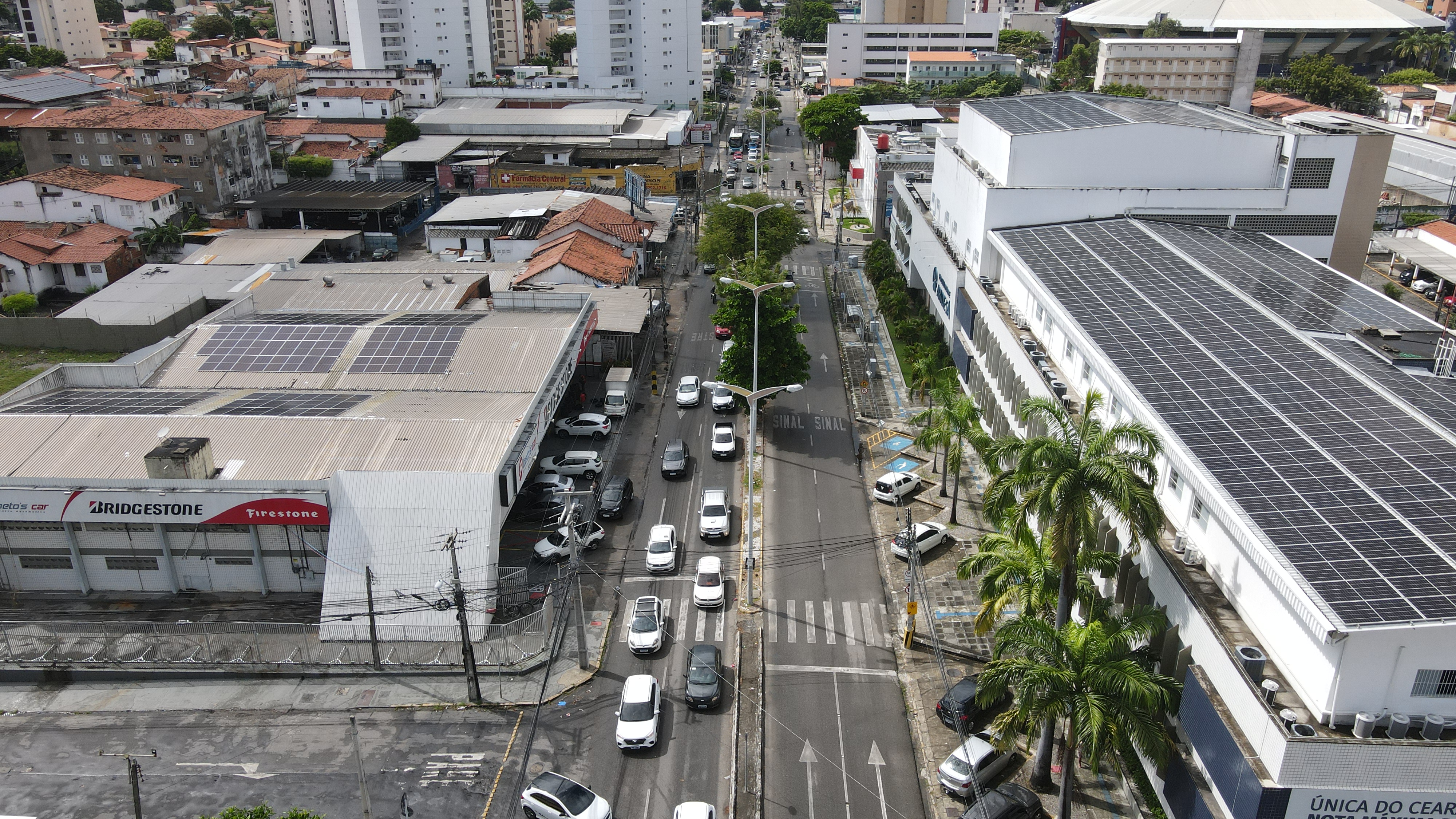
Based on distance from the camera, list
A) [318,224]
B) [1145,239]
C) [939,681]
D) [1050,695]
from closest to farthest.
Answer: [1050,695] → [939,681] → [1145,239] → [318,224]

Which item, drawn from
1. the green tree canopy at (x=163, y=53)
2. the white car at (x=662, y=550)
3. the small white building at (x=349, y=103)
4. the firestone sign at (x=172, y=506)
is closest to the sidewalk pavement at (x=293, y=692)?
the firestone sign at (x=172, y=506)

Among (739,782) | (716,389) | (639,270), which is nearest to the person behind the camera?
(739,782)

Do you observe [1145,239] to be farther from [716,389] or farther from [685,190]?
[685,190]

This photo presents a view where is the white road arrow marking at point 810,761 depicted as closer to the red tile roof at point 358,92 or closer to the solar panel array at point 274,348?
the solar panel array at point 274,348

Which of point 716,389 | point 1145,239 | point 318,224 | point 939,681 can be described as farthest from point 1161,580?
point 318,224

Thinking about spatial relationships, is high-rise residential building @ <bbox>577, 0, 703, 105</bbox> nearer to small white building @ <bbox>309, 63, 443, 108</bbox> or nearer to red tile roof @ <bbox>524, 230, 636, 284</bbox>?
small white building @ <bbox>309, 63, 443, 108</bbox>

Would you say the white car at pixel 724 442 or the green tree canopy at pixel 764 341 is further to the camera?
the green tree canopy at pixel 764 341
